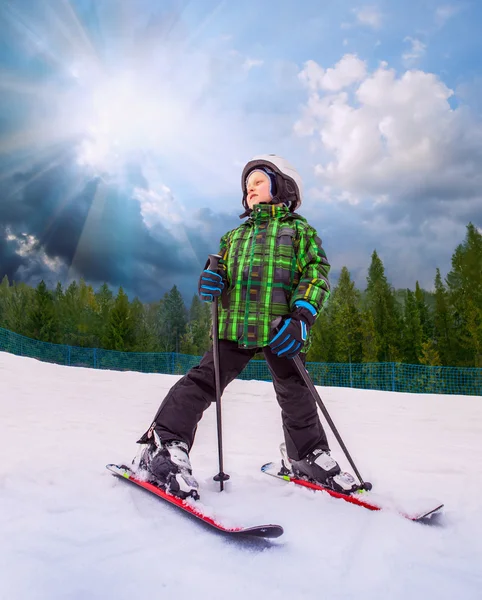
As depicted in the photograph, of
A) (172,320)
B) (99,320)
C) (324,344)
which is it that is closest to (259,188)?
(324,344)

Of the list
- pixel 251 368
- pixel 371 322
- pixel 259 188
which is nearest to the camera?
pixel 259 188


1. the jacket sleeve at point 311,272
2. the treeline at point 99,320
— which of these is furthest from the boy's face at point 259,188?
the treeline at point 99,320

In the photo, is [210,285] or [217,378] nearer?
[217,378]

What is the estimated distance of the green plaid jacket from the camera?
6.66 feet

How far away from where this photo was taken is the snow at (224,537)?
1188mm

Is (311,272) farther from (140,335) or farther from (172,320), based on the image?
(172,320)

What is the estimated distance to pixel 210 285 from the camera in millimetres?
2090

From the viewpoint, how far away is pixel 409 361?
33688 mm

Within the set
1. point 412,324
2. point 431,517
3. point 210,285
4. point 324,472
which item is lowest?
point 431,517

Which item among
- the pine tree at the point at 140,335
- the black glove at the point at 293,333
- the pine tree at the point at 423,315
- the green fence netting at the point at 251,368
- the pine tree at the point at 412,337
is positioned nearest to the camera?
the black glove at the point at 293,333

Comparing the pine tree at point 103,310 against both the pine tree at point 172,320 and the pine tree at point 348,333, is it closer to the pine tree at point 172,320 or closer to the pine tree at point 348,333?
the pine tree at point 172,320

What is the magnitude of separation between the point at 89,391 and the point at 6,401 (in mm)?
1689

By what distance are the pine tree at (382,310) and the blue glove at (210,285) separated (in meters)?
32.4

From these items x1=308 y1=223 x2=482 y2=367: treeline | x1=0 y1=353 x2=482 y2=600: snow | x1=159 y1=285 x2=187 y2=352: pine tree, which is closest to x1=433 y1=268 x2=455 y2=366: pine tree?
x1=308 y1=223 x2=482 y2=367: treeline
